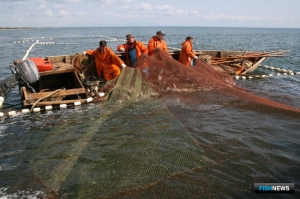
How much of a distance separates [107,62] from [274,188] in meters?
6.67

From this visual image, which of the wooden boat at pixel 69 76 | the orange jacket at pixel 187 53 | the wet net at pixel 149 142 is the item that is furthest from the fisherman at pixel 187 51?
the wet net at pixel 149 142

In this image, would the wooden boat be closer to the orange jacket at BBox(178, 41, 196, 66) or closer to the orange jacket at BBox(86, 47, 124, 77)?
the orange jacket at BBox(86, 47, 124, 77)

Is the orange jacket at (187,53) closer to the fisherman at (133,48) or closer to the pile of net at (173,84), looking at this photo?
the fisherman at (133,48)

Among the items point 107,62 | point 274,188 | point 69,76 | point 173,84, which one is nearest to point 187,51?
point 173,84

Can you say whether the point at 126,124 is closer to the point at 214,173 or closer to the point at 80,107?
the point at 80,107

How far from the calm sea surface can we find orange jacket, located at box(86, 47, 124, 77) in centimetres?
246

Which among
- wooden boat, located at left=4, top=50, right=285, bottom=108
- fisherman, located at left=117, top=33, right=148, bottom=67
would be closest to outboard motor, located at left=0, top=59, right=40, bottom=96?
wooden boat, located at left=4, top=50, right=285, bottom=108

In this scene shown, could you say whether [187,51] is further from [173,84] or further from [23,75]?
[23,75]

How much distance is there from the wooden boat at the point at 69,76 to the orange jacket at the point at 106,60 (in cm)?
47

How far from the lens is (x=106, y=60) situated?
8711mm

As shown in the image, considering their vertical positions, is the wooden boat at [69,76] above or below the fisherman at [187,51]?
below

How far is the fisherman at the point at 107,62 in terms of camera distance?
8.53m

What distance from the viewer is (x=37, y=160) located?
4.36 m

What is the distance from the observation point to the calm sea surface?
349cm
